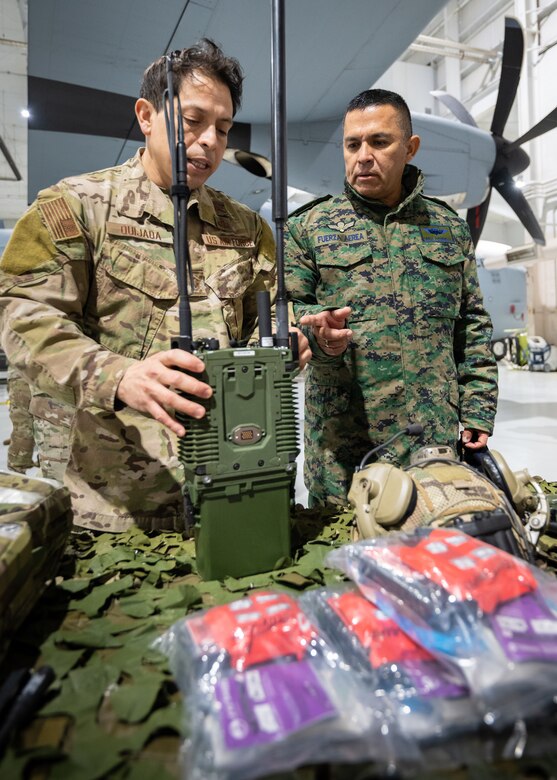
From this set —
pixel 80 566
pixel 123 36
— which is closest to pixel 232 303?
pixel 80 566

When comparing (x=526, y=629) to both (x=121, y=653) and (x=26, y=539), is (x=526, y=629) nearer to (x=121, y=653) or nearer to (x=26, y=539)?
(x=121, y=653)

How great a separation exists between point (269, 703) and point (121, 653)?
0.97 feet

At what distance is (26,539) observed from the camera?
738 millimetres

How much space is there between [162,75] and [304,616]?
1.22 metres

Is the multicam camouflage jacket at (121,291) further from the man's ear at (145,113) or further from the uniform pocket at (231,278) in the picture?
the man's ear at (145,113)

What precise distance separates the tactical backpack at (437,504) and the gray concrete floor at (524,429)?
1.02 meters

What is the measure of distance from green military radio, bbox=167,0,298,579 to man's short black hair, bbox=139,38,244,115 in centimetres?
20

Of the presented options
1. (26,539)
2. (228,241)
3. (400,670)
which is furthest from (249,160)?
(400,670)

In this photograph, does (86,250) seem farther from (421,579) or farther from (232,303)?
(421,579)

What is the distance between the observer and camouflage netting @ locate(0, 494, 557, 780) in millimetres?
506

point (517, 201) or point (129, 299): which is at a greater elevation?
point (517, 201)

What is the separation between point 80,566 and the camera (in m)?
0.99

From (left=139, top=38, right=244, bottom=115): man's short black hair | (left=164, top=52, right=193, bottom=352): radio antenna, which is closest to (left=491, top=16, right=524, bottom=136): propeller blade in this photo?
(left=139, top=38, right=244, bottom=115): man's short black hair

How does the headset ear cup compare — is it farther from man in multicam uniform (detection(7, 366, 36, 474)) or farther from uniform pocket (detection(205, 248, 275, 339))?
man in multicam uniform (detection(7, 366, 36, 474))
